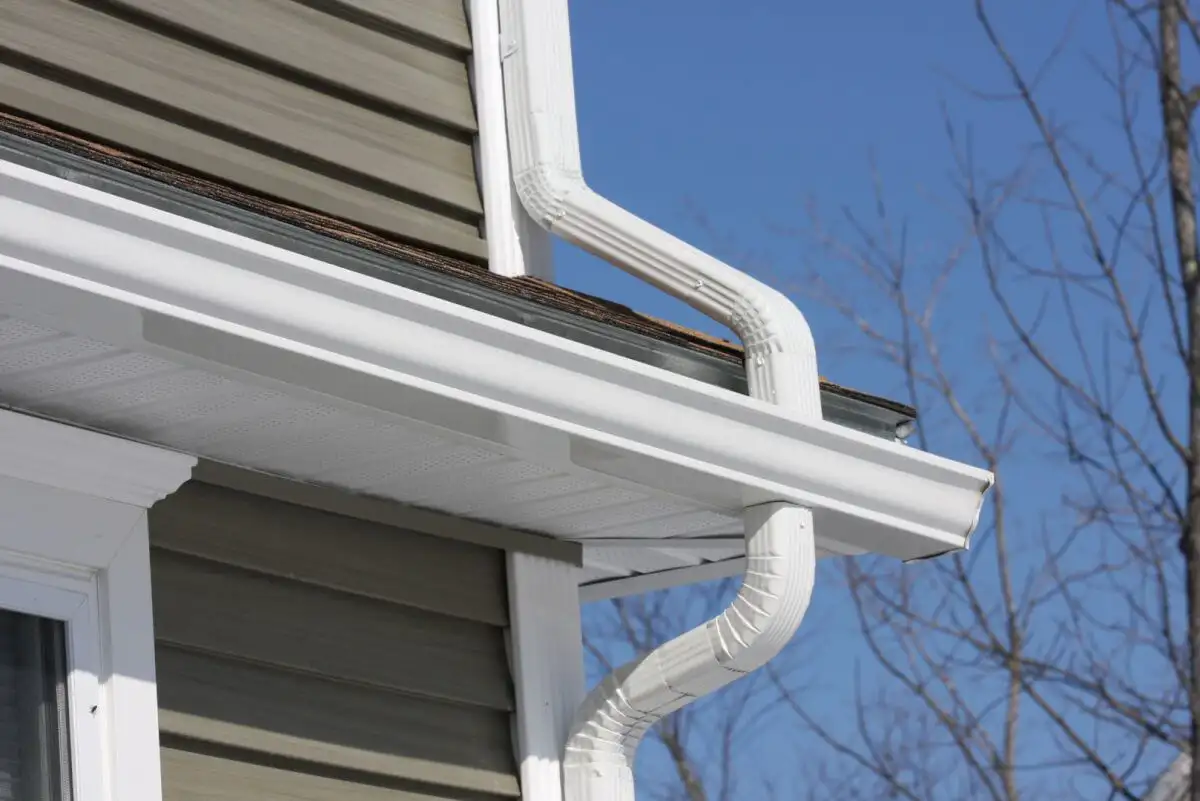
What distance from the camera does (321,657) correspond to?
11.8ft

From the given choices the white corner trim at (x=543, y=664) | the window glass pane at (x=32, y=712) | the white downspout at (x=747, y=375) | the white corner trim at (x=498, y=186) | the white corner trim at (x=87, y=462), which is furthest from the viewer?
the white corner trim at (x=498, y=186)

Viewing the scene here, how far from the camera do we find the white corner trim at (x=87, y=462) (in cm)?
320

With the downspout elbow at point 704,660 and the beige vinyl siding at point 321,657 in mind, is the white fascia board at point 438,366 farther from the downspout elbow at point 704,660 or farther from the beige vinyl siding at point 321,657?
the beige vinyl siding at point 321,657

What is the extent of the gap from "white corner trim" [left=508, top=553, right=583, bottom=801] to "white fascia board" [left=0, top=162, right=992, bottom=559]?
0.49 metres

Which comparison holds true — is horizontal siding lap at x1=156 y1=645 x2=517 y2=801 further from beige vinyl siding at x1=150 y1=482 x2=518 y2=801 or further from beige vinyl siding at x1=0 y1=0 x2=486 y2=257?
beige vinyl siding at x1=0 y1=0 x2=486 y2=257

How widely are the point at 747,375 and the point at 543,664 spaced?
0.68m

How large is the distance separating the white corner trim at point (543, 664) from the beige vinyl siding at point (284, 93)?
0.68 meters

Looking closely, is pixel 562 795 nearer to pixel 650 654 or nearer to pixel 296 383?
pixel 650 654

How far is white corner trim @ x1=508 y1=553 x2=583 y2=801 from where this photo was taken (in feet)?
12.5

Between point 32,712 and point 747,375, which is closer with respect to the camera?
point 32,712

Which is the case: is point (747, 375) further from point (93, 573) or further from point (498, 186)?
point (93, 573)

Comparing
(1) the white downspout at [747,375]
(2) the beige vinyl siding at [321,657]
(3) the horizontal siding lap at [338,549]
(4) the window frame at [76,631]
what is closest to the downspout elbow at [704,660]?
(1) the white downspout at [747,375]

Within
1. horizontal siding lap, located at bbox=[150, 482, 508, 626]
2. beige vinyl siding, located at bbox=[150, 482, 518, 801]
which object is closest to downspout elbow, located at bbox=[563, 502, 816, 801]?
beige vinyl siding, located at bbox=[150, 482, 518, 801]

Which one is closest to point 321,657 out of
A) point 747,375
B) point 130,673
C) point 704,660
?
point 130,673
